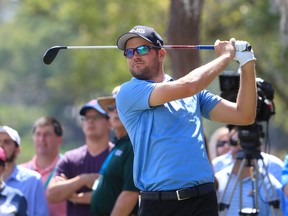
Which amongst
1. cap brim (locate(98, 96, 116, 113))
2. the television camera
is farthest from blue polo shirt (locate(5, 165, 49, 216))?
the television camera

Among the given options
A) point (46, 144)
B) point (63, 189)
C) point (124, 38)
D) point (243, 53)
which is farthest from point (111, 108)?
point (243, 53)

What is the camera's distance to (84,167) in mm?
8344

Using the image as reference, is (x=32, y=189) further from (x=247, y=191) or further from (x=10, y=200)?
(x=247, y=191)

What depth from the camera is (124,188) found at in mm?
7141

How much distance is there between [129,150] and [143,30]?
73.7 inches

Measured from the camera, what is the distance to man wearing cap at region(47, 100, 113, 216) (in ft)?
26.5

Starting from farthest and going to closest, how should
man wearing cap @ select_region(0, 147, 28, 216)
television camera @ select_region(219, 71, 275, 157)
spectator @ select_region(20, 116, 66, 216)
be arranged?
1. spectator @ select_region(20, 116, 66, 216)
2. man wearing cap @ select_region(0, 147, 28, 216)
3. television camera @ select_region(219, 71, 275, 157)

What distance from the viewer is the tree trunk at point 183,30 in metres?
10.1

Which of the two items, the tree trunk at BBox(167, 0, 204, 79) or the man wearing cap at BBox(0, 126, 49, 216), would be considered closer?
the man wearing cap at BBox(0, 126, 49, 216)

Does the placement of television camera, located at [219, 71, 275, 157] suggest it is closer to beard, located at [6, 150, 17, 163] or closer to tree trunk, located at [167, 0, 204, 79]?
beard, located at [6, 150, 17, 163]

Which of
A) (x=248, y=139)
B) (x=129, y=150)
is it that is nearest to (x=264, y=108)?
(x=248, y=139)

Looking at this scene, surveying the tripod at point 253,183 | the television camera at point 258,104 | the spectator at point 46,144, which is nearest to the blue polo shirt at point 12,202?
the spectator at point 46,144

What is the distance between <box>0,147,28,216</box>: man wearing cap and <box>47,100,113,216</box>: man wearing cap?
625 millimetres

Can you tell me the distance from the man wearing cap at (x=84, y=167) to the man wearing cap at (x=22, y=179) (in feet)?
0.85
